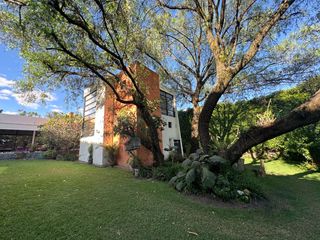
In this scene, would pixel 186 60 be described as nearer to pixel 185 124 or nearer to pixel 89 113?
pixel 185 124

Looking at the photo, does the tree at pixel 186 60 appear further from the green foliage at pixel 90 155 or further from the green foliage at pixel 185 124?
the green foliage at pixel 90 155

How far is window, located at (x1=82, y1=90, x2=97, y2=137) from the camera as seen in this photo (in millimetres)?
12203

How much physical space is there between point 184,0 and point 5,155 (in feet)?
51.3

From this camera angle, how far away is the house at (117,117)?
939 centimetres

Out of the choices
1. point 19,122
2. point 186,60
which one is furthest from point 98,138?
point 19,122

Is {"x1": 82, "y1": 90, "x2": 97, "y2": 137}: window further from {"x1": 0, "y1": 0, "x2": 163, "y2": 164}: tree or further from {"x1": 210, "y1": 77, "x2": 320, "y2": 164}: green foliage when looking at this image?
{"x1": 210, "y1": 77, "x2": 320, "y2": 164}: green foliage

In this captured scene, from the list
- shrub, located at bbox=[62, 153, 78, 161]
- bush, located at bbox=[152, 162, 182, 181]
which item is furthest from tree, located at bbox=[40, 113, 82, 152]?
bush, located at bbox=[152, 162, 182, 181]

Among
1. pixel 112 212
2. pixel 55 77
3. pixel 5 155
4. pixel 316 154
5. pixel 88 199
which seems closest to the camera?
pixel 112 212

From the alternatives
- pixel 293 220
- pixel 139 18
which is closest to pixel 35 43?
pixel 139 18

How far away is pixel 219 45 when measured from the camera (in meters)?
6.86

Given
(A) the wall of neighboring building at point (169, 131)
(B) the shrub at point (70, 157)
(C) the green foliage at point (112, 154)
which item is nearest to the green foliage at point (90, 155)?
(C) the green foliage at point (112, 154)

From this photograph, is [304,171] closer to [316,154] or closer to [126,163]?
[316,154]

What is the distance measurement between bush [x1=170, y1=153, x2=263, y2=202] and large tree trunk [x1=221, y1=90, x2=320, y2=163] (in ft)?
1.90

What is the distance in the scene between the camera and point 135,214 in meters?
3.68
